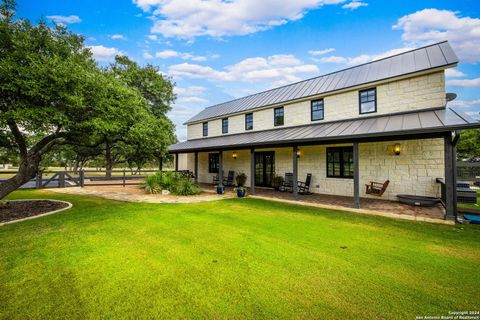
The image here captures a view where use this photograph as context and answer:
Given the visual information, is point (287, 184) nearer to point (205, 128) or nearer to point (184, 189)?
point (184, 189)

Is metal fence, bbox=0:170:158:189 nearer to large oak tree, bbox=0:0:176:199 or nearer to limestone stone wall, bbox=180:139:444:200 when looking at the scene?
large oak tree, bbox=0:0:176:199

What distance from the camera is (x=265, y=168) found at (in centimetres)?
1359

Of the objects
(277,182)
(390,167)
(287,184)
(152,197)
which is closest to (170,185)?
(152,197)

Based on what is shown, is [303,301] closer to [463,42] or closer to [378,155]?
[378,155]

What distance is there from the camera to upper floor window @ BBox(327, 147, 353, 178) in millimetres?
9961

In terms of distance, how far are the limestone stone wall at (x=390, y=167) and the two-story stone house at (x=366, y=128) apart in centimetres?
3

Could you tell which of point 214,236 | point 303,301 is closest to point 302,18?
point 214,236

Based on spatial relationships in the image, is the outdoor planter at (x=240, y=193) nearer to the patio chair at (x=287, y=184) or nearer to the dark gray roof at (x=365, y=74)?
the patio chair at (x=287, y=184)

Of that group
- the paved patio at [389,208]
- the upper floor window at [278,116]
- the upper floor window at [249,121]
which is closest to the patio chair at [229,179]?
the upper floor window at [249,121]

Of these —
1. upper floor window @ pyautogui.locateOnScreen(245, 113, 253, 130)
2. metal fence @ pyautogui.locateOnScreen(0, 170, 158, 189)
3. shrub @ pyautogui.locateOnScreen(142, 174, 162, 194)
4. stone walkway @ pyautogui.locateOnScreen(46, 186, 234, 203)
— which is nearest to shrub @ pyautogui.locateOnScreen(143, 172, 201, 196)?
shrub @ pyautogui.locateOnScreen(142, 174, 162, 194)

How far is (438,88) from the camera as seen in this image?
801 centimetres

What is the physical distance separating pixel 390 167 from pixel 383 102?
115 inches

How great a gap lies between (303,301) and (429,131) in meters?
6.20

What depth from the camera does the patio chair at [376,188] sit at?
827cm
